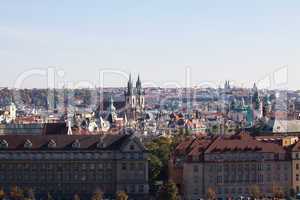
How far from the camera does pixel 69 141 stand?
Result: 53.4 meters

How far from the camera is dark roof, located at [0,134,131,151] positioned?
53000 mm

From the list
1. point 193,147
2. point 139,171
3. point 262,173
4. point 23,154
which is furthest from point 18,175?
point 262,173

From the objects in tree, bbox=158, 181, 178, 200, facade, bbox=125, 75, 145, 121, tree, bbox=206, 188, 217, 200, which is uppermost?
facade, bbox=125, 75, 145, 121

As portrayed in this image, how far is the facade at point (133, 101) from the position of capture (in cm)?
12216

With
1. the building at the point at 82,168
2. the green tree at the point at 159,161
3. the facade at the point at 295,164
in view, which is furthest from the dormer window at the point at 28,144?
the facade at the point at 295,164

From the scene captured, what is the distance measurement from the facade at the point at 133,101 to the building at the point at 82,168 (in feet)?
212

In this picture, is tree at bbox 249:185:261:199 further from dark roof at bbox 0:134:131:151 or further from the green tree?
dark roof at bbox 0:134:131:151

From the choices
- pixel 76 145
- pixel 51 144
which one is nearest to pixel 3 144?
pixel 51 144

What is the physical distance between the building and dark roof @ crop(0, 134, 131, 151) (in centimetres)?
6

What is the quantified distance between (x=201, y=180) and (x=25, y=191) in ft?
34.0

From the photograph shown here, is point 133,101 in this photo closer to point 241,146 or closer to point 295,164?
point 241,146

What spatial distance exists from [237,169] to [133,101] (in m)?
76.5

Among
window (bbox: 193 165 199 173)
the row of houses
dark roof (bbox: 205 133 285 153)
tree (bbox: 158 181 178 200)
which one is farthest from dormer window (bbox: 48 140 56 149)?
dark roof (bbox: 205 133 285 153)

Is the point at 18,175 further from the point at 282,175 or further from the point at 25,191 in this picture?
the point at 282,175
